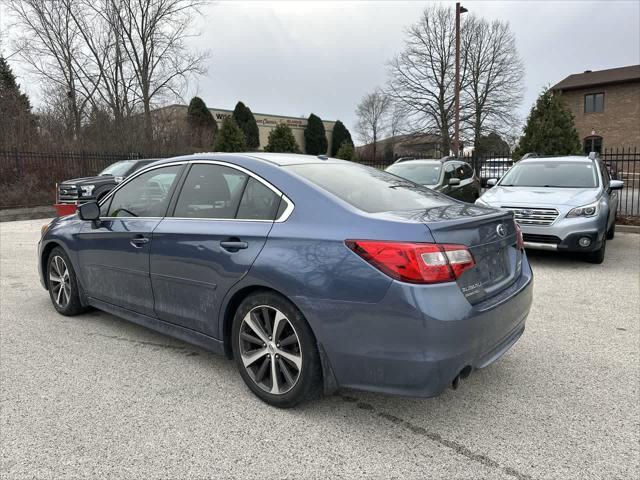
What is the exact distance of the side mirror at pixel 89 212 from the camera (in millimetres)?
4207

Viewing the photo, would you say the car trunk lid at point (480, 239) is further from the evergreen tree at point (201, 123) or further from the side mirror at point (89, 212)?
the evergreen tree at point (201, 123)

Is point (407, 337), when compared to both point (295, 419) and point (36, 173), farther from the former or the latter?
point (36, 173)

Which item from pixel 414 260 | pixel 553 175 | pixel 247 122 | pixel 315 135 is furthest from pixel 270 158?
pixel 315 135

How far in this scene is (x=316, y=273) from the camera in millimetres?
2664

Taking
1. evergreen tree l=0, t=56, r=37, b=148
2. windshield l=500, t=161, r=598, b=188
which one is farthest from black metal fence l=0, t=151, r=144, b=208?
windshield l=500, t=161, r=598, b=188

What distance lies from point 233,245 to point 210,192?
1.98 feet

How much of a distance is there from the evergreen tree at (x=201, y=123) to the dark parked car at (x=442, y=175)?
22212mm

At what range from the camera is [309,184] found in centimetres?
304

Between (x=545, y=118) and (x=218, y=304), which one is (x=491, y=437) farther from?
(x=545, y=118)

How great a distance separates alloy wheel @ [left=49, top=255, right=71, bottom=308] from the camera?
15.6 feet

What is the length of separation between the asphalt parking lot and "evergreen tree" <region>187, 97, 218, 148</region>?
2767cm

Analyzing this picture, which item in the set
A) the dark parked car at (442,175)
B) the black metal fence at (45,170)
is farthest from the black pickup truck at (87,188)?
the dark parked car at (442,175)

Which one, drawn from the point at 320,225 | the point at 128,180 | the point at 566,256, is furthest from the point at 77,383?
the point at 566,256

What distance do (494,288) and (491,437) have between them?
2.70 feet
